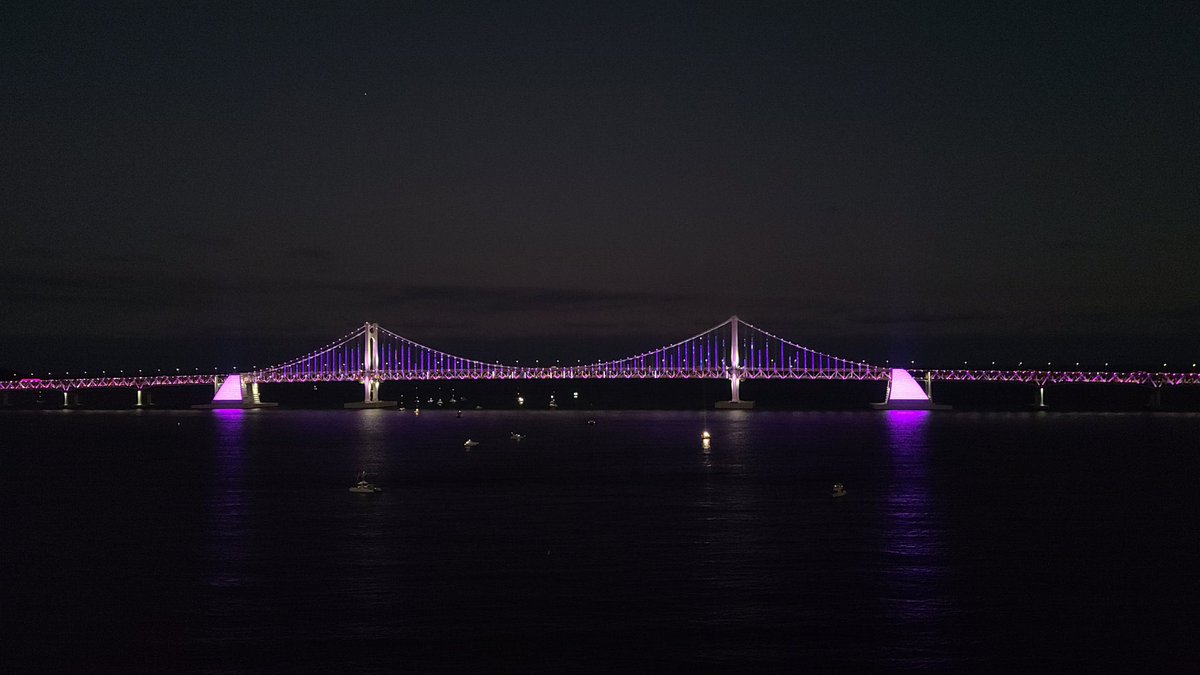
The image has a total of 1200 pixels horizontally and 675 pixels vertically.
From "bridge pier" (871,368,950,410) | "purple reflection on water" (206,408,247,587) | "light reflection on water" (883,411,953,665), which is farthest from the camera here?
"bridge pier" (871,368,950,410)

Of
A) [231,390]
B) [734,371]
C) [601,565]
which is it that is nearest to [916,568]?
[601,565]

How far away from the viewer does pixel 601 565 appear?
1256 inches

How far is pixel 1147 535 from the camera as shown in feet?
126

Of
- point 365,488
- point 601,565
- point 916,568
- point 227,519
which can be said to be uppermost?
point 365,488

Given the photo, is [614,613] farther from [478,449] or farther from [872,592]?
[478,449]

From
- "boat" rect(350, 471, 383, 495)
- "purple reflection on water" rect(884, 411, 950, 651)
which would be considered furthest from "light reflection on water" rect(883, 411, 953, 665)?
"boat" rect(350, 471, 383, 495)

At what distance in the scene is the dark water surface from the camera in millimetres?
23719

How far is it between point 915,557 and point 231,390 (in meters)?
149

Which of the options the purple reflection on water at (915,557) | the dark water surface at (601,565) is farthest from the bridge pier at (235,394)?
the purple reflection on water at (915,557)

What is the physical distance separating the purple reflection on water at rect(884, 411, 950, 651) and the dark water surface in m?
0.12

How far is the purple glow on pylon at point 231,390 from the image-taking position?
17125 centimetres

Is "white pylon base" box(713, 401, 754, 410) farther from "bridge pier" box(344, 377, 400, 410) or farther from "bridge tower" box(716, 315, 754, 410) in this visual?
"bridge pier" box(344, 377, 400, 410)

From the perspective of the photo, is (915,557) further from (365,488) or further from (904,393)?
(904,393)

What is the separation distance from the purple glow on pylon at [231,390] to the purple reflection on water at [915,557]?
123m
